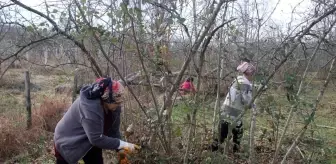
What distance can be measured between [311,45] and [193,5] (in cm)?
112

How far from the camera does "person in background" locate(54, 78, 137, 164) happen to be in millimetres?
2555

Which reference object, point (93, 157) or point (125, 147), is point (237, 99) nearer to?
point (125, 147)

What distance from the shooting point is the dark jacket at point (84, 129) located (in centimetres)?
257

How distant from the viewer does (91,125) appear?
2566mm

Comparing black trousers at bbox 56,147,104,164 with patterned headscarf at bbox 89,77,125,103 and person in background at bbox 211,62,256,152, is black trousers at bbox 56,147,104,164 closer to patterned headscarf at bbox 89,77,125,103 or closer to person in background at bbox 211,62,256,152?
patterned headscarf at bbox 89,77,125,103

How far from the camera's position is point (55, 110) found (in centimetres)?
690

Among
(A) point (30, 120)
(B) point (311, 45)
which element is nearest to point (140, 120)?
(B) point (311, 45)

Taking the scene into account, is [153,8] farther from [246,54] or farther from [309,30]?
[309,30]

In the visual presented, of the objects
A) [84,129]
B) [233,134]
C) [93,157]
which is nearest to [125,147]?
[84,129]

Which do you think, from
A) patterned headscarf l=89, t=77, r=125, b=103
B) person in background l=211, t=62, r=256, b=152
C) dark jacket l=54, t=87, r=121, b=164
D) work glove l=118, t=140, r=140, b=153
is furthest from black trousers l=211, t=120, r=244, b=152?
patterned headscarf l=89, t=77, r=125, b=103

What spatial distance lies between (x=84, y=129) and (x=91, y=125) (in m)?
0.10

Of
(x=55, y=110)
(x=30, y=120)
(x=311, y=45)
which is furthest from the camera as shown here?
(x=55, y=110)

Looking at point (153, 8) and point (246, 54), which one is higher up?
point (153, 8)

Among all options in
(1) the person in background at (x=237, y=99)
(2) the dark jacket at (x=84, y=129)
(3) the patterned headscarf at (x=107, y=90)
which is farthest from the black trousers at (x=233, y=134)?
(3) the patterned headscarf at (x=107, y=90)
